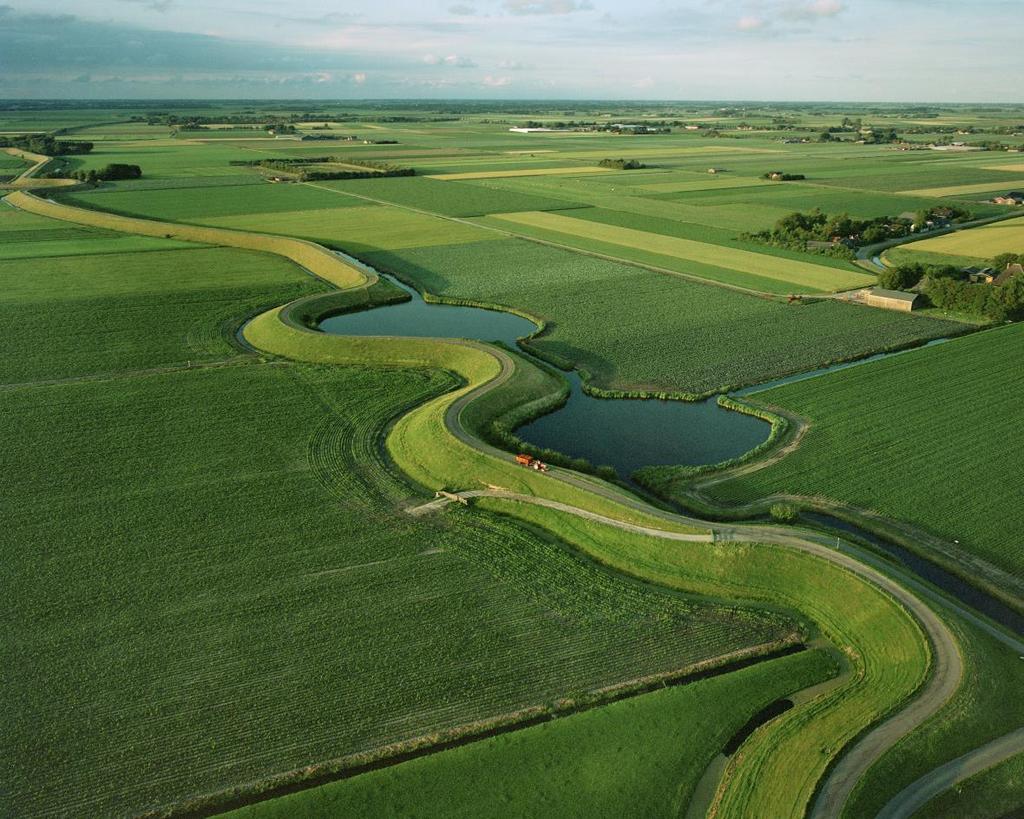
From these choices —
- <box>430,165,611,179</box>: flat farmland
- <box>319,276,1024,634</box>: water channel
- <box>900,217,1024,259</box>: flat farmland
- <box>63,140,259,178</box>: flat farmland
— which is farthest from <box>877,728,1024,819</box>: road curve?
<box>63,140,259,178</box>: flat farmland

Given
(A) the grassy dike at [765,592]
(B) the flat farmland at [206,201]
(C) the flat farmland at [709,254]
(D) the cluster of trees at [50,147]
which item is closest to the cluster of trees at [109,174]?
(B) the flat farmland at [206,201]

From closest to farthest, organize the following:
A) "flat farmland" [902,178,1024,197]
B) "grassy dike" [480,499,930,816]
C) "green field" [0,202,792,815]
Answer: "grassy dike" [480,499,930,816] → "green field" [0,202,792,815] → "flat farmland" [902,178,1024,197]

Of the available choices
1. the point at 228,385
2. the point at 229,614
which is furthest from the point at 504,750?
the point at 228,385

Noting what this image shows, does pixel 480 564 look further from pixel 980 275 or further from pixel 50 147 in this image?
pixel 50 147

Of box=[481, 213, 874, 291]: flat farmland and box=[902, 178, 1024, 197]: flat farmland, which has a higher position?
box=[902, 178, 1024, 197]: flat farmland

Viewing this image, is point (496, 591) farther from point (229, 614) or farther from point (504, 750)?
point (229, 614)

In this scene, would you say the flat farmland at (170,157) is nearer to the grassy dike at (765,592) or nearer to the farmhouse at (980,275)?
the grassy dike at (765,592)

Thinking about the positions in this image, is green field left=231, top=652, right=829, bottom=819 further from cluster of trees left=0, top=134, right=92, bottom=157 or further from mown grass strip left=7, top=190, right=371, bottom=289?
cluster of trees left=0, top=134, right=92, bottom=157

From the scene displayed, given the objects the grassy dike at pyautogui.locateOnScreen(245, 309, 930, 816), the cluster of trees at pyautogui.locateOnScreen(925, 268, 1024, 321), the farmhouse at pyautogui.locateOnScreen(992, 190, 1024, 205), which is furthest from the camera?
the farmhouse at pyautogui.locateOnScreen(992, 190, 1024, 205)
